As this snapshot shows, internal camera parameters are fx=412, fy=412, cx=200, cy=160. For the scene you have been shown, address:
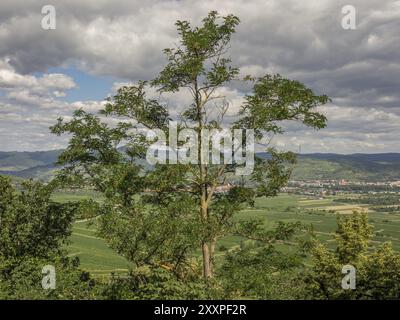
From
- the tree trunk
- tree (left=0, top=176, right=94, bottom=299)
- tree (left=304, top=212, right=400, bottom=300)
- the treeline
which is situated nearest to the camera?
the treeline

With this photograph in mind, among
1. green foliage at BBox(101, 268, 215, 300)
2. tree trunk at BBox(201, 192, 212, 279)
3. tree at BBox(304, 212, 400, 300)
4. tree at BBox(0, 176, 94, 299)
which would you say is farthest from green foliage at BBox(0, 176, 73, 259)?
tree at BBox(304, 212, 400, 300)

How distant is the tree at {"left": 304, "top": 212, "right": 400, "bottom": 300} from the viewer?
1190 inches

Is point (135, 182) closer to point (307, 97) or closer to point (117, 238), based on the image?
point (117, 238)

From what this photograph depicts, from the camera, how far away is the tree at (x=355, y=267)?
30234mm

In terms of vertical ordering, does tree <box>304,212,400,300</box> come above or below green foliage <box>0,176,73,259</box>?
below

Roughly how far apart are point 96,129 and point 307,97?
11.4m

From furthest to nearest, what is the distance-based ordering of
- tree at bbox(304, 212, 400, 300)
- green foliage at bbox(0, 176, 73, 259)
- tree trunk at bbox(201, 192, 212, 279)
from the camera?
tree at bbox(304, 212, 400, 300) < green foliage at bbox(0, 176, 73, 259) < tree trunk at bbox(201, 192, 212, 279)

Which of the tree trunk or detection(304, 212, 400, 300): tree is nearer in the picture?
the tree trunk

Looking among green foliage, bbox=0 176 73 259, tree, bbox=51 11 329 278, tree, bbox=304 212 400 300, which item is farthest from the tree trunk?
tree, bbox=304 212 400 300

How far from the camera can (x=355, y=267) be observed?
3394 centimetres

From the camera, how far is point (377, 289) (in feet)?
96.2

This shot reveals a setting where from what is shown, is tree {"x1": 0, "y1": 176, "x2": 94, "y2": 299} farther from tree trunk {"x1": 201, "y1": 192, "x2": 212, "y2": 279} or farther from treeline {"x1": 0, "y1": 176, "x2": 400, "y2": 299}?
tree trunk {"x1": 201, "y1": 192, "x2": 212, "y2": 279}
